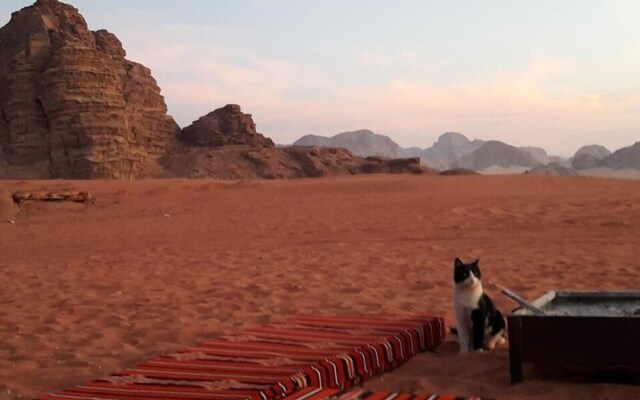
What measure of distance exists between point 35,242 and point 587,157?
96.0 meters

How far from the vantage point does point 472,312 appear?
A: 226 inches

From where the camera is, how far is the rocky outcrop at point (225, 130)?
206 ft

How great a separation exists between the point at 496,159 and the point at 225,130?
98.7 meters

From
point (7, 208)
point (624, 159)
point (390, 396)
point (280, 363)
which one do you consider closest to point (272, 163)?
point (7, 208)

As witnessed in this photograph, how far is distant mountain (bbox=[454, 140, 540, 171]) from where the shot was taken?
485ft

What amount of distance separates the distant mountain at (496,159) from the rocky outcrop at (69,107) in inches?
3758

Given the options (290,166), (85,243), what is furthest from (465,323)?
(290,166)

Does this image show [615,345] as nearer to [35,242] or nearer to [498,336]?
[498,336]

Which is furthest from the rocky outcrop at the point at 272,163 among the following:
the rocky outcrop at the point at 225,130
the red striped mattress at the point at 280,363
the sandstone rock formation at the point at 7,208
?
the red striped mattress at the point at 280,363

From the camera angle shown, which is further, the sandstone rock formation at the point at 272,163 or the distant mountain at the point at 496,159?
the distant mountain at the point at 496,159

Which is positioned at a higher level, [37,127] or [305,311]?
[37,127]

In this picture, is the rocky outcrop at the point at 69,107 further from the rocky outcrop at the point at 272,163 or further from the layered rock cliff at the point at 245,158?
the rocky outcrop at the point at 272,163

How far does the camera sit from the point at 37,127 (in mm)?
56156

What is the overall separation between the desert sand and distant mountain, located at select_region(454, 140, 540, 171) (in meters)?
125
